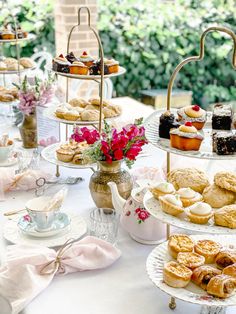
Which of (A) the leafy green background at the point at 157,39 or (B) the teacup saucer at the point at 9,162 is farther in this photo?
(A) the leafy green background at the point at 157,39

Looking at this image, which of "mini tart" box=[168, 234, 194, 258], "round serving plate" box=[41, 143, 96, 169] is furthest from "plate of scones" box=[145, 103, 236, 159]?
"round serving plate" box=[41, 143, 96, 169]

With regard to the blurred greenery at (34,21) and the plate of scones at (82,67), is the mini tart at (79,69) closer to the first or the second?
the plate of scones at (82,67)

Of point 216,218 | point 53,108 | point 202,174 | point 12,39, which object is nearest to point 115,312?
point 216,218

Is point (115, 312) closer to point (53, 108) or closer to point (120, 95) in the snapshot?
point (53, 108)

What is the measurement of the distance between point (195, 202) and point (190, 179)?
0.34ft

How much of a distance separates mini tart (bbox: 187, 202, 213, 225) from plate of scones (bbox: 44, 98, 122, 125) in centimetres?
83

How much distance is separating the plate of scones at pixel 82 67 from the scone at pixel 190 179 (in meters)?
0.69

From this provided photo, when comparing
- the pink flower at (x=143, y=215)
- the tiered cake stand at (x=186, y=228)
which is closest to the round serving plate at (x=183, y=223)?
the tiered cake stand at (x=186, y=228)

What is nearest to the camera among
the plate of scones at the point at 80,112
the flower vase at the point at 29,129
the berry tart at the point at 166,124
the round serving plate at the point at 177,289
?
the round serving plate at the point at 177,289

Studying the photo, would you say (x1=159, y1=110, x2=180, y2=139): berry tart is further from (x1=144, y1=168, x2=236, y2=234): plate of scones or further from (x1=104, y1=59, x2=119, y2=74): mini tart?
(x1=104, y1=59, x2=119, y2=74): mini tart

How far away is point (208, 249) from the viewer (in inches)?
51.7

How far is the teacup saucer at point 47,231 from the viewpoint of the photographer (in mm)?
1557

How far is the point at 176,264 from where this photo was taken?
124cm

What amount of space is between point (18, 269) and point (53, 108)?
0.93 meters
